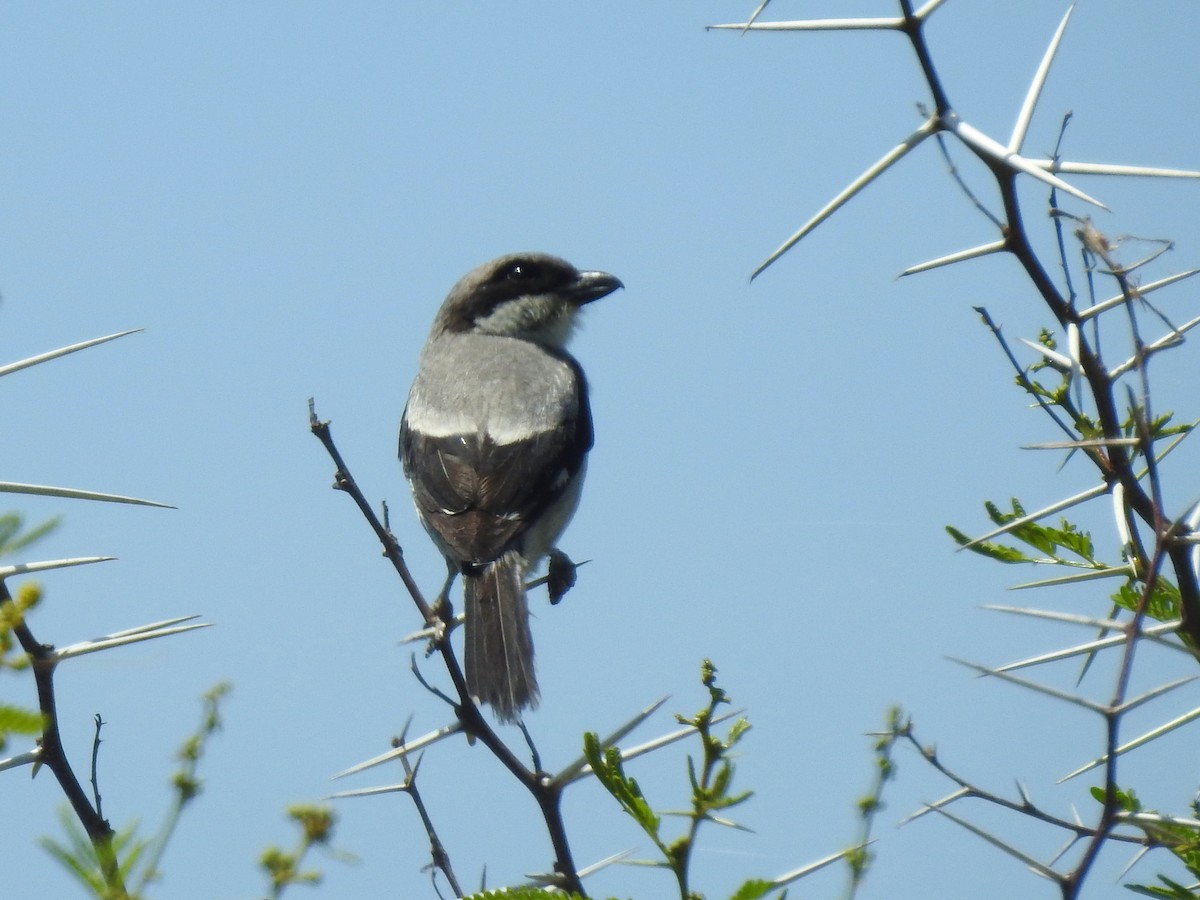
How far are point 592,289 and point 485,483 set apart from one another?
2.39 metres

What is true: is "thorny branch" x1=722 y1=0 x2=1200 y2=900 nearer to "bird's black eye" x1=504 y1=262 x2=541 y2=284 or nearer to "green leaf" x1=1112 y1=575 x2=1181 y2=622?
"green leaf" x1=1112 y1=575 x2=1181 y2=622

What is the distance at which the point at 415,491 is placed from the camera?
229 inches

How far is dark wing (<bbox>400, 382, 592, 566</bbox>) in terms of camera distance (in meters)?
5.23

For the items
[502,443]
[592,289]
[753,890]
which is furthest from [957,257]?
[592,289]

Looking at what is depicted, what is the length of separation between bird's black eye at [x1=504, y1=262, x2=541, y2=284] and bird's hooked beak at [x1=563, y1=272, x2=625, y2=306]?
208 millimetres

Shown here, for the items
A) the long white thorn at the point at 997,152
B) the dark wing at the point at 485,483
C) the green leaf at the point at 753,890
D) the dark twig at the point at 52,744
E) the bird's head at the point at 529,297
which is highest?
the bird's head at the point at 529,297

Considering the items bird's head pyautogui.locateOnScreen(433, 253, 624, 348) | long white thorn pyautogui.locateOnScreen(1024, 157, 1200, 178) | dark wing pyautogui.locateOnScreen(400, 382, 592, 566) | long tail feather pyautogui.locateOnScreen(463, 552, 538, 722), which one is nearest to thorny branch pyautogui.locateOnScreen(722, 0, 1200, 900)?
long white thorn pyautogui.locateOnScreen(1024, 157, 1200, 178)

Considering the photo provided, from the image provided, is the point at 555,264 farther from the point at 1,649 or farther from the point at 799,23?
the point at 1,649

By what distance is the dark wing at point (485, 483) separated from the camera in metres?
5.23

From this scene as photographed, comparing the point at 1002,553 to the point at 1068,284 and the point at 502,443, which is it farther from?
the point at 502,443

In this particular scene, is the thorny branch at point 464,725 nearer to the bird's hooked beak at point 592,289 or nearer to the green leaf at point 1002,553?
the green leaf at point 1002,553

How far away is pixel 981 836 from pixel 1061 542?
3.66 feet

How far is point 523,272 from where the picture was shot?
7.66 metres

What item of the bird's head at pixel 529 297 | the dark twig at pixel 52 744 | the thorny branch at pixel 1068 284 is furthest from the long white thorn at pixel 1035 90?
the bird's head at pixel 529 297
